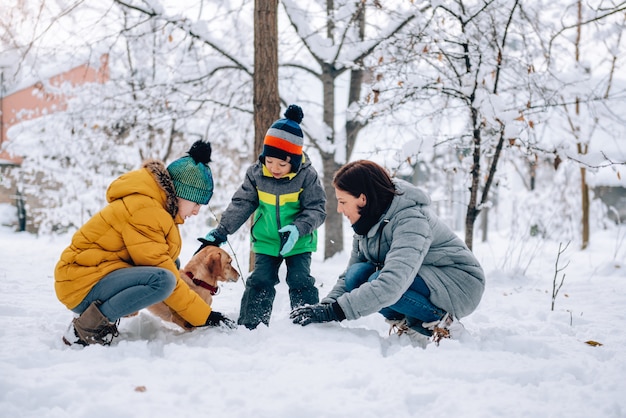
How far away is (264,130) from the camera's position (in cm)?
475

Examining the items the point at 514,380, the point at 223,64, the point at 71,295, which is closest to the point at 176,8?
the point at 223,64

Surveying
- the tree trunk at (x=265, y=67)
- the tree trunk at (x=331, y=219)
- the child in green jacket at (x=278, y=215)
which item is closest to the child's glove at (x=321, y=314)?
the child in green jacket at (x=278, y=215)

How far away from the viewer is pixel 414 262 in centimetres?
264

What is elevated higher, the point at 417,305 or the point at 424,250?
the point at 424,250

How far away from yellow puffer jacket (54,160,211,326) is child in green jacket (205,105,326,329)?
0.74m

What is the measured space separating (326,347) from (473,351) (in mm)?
824

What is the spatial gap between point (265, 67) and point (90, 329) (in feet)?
10.1

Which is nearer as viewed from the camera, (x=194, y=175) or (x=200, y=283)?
(x=194, y=175)

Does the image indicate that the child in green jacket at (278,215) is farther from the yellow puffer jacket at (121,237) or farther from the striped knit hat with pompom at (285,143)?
the yellow puffer jacket at (121,237)

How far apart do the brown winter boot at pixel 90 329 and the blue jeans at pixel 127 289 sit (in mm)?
38

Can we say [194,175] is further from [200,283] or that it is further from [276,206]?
[200,283]

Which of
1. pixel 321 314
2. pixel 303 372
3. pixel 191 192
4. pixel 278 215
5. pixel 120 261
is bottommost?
pixel 303 372

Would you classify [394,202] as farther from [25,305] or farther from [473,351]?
[25,305]

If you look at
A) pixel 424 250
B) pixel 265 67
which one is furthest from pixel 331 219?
pixel 424 250
